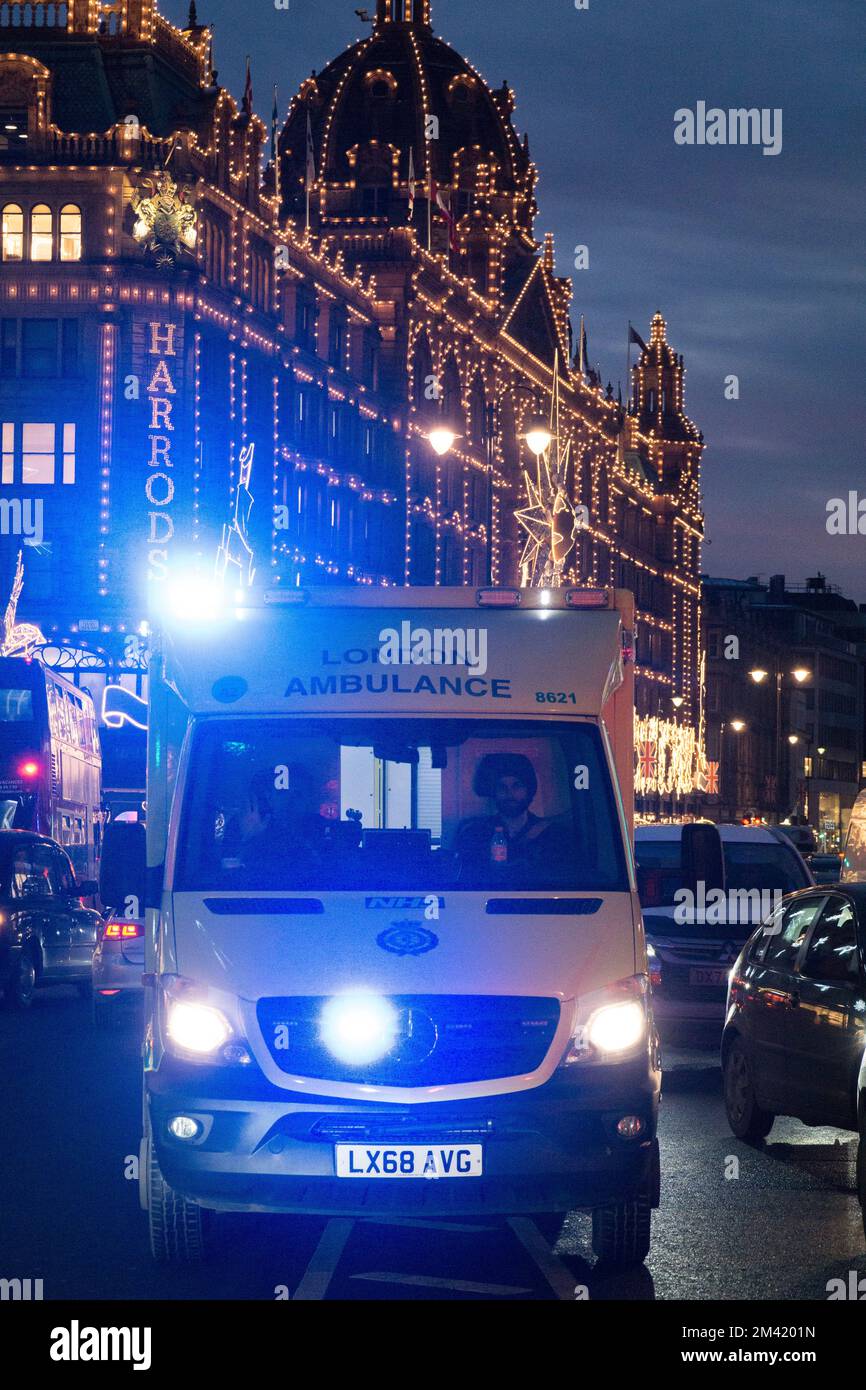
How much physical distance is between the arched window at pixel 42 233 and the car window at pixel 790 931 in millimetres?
48873

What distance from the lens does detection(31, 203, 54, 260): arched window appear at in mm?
59219

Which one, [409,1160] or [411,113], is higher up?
[411,113]

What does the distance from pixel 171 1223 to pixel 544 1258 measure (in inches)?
61.3

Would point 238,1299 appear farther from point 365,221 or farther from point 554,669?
point 365,221

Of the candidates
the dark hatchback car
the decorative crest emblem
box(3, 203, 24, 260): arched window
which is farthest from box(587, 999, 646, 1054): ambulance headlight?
box(3, 203, 24, 260): arched window

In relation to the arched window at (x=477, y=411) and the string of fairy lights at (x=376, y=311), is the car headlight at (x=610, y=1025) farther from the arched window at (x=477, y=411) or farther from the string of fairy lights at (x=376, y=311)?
the arched window at (x=477, y=411)

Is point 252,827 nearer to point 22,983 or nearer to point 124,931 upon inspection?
point 124,931

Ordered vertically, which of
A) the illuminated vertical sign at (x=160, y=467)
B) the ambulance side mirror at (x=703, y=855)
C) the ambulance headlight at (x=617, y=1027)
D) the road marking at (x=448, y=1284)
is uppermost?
the illuminated vertical sign at (x=160, y=467)

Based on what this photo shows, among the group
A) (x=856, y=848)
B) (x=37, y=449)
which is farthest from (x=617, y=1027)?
(x=37, y=449)

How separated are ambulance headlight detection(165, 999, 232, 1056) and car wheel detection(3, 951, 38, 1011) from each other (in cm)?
Result: 1520

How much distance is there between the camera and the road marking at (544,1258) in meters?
8.88

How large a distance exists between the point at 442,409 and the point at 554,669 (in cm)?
7490

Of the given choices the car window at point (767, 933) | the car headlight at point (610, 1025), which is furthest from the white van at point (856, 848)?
the car headlight at point (610, 1025)

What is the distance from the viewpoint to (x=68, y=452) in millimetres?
58188
